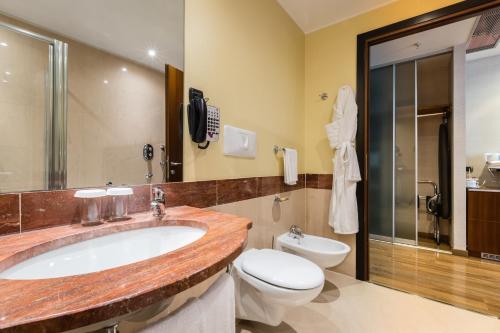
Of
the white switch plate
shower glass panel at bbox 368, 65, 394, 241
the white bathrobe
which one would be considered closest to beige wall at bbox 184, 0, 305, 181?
the white switch plate

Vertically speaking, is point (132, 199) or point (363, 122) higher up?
point (363, 122)

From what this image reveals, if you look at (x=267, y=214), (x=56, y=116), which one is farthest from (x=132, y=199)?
(x=267, y=214)

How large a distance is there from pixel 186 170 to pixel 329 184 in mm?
1498

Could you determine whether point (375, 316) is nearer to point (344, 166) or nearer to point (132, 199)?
point (344, 166)

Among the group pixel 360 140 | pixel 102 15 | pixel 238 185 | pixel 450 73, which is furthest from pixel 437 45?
pixel 102 15

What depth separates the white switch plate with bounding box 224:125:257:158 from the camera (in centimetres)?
141

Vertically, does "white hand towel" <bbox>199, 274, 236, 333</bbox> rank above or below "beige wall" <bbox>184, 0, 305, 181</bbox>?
below

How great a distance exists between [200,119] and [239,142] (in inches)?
15.1

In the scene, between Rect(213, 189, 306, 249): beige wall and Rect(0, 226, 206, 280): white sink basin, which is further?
Rect(213, 189, 306, 249): beige wall

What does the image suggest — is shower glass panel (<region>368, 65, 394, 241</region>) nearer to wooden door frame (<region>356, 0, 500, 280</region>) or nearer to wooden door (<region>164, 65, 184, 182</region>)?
wooden door frame (<region>356, 0, 500, 280</region>)

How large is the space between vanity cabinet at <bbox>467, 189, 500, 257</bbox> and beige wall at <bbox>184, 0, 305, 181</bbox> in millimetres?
2090

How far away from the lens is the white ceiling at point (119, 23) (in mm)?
761

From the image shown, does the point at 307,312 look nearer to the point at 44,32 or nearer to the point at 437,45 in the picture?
the point at 44,32

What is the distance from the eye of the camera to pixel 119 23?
3.20ft
